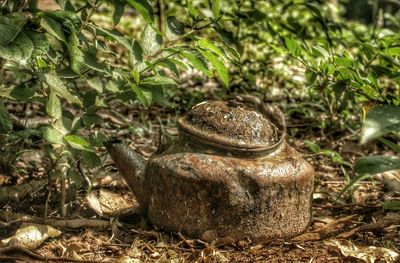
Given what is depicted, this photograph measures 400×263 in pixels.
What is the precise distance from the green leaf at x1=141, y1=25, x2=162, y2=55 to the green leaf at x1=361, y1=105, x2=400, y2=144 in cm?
104

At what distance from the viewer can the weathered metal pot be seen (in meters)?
2.52

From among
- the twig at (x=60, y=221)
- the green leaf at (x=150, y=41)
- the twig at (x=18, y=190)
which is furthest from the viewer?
the twig at (x=18, y=190)

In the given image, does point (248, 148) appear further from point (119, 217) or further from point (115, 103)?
point (115, 103)

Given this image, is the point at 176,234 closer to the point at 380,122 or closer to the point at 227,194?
the point at 227,194

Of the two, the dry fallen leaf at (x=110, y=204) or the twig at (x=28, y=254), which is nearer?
the twig at (x=28, y=254)

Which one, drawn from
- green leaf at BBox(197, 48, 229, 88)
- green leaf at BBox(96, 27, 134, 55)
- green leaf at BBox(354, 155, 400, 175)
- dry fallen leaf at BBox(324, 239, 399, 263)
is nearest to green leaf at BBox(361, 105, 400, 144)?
green leaf at BBox(354, 155, 400, 175)

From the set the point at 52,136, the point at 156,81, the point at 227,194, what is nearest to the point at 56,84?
the point at 52,136

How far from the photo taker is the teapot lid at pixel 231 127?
8.52 ft

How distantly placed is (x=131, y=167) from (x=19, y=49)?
2.61 ft

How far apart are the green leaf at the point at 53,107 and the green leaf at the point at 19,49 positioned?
0.34 m

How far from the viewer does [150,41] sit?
9.22 ft

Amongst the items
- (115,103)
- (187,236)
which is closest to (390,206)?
(187,236)

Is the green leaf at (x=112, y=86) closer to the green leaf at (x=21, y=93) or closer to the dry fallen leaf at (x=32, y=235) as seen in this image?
the green leaf at (x=21, y=93)

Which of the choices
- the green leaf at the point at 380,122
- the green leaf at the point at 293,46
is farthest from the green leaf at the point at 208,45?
the green leaf at the point at 380,122
